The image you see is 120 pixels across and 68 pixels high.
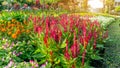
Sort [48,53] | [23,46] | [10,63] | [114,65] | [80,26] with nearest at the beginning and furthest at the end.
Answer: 1. [10,63]
2. [48,53]
3. [23,46]
4. [114,65]
5. [80,26]

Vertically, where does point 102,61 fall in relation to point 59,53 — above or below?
below

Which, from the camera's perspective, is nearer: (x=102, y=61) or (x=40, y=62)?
(x=40, y=62)

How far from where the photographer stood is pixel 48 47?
502 cm

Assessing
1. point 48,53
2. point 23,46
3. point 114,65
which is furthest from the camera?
point 114,65

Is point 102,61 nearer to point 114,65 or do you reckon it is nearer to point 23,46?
point 114,65

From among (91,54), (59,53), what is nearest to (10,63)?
(59,53)

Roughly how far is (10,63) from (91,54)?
5.04 feet

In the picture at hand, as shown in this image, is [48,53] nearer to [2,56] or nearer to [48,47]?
[48,47]

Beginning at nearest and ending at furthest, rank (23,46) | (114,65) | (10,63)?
(10,63), (23,46), (114,65)

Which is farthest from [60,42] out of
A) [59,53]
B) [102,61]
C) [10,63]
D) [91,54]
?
[102,61]

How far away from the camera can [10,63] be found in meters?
4.75

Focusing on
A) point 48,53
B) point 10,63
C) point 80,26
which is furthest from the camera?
point 80,26

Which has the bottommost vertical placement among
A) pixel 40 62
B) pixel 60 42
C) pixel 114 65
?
pixel 114 65

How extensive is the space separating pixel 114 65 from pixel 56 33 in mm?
1693
